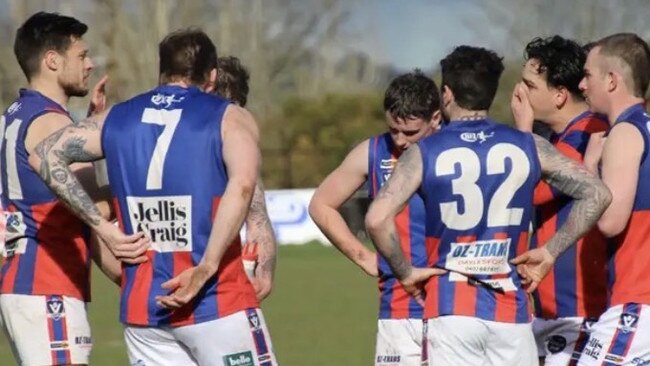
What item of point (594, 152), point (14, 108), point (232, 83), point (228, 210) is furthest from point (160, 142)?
point (594, 152)

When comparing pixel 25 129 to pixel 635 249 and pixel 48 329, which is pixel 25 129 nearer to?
pixel 48 329

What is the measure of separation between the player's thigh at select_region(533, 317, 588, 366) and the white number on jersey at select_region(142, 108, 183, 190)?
2207 mm

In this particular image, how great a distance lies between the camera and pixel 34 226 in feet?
25.9

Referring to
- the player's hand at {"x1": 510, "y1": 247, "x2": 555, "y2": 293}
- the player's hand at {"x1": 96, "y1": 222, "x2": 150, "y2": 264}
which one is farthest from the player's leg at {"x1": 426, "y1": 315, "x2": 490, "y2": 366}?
the player's hand at {"x1": 96, "y1": 222, "x2": 150, "y2": 264}

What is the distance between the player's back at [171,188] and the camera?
6969 millimetres

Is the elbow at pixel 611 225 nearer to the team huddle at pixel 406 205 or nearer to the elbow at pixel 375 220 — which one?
the team huddle at pixel 406 205

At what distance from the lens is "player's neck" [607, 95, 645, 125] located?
7.47 metres

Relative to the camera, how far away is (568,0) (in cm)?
4881

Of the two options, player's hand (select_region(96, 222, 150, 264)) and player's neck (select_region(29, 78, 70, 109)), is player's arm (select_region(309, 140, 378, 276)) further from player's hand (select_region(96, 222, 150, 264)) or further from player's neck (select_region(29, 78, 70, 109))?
player's hand (select_region(96, 222, 150, 264))

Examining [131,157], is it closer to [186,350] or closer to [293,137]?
[186,350]

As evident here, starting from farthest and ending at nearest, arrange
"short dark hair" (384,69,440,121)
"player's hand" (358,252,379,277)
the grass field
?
the grass field < "player's hand" (358,252,379,277) < "short dark hair" (384,69,440,121)

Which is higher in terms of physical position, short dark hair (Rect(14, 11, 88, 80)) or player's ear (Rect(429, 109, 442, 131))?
short dark hair (Rect(14, 11, 88, 80))

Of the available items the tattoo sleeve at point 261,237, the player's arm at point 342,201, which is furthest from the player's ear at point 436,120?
the tattoo sleeve at point 261,237

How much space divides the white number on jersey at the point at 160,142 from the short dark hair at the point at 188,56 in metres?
0.18
